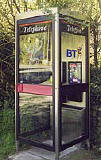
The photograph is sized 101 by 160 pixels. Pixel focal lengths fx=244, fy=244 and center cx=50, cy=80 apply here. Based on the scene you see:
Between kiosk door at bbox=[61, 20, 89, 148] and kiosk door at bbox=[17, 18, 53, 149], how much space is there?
230mm

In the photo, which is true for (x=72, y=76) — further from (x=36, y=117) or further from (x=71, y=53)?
(x=36, y=117)

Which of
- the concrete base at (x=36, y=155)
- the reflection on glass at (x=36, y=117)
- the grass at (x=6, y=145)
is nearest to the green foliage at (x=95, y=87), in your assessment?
the reflection on glass at (x=36, y=117)

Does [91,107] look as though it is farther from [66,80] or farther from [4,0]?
[4,0]

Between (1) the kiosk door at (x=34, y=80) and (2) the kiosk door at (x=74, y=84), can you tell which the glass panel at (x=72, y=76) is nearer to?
(2) the kiosk door at (x=74, y=84)

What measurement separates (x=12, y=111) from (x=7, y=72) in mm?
885

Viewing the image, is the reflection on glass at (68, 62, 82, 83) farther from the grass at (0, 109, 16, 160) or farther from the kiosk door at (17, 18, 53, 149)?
the grass at (0, 109, 16, 160)

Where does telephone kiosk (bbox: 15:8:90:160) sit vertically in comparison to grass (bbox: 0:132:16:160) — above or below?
above

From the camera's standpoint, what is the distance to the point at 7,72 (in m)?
5.45

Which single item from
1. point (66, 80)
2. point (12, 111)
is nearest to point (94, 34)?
point (66, 80)

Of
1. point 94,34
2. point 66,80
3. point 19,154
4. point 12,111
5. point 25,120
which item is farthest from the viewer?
point 12,111

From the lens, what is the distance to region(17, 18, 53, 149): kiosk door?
378 centimetres

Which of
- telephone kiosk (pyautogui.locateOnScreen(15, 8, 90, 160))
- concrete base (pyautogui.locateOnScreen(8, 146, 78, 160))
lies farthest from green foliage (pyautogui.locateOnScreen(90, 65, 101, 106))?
concrete base (pyautogui.locateOnScreen(8, 146, 78, 160))

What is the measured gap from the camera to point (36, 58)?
13.1ft

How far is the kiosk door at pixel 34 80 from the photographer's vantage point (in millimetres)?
3777
